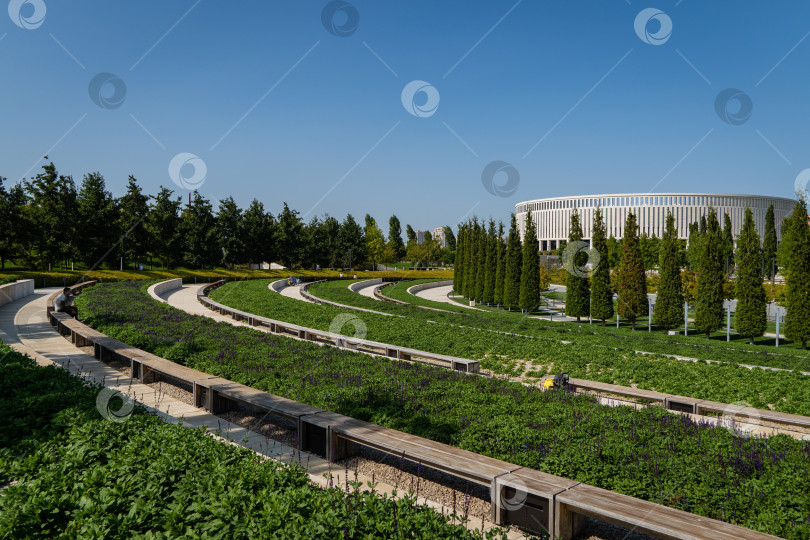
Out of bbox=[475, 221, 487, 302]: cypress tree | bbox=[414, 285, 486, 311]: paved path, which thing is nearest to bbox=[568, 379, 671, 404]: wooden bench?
bbox=[414, 285, 486, 311]: paved path

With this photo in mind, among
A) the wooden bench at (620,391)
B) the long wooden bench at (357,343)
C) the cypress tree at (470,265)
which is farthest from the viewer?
the cypress tree at (470,265)

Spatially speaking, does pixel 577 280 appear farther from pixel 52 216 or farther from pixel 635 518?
pixel 52 216

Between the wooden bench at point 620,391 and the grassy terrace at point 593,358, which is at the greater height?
the wooden bench at point 620,391

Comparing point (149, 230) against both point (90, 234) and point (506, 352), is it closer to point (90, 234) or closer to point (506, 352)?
point (90, 234)

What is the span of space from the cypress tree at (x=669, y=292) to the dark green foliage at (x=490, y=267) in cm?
1212

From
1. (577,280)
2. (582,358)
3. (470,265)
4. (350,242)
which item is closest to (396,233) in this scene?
(350,242)

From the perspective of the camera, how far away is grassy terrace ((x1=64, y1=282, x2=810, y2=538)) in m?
4.75

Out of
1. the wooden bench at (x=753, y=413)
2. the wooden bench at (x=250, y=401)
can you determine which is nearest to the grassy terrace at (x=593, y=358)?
the wooden bench at (x=753, y=413)

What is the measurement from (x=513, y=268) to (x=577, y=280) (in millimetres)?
5357

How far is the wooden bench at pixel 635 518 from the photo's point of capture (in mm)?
3834

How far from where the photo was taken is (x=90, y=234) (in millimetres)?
39500

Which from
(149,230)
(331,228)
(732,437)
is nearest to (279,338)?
(732,437)

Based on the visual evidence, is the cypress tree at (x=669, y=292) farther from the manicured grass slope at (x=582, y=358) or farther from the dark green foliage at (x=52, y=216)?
the dark green foliage at (x=52, y=216)

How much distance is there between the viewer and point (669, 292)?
2347 centimetres
